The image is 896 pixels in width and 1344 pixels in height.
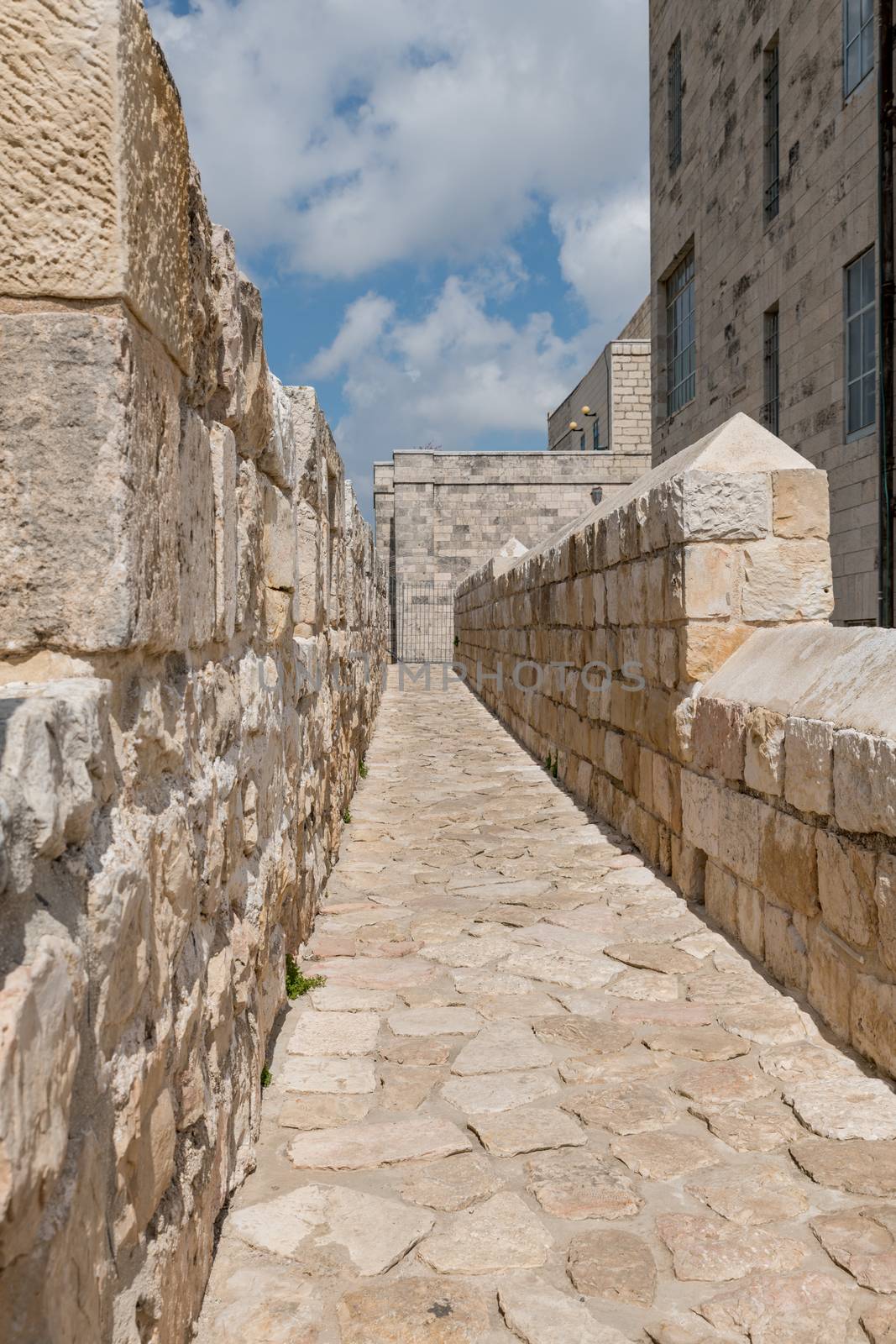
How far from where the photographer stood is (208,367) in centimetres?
216

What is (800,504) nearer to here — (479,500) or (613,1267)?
(613,1267)

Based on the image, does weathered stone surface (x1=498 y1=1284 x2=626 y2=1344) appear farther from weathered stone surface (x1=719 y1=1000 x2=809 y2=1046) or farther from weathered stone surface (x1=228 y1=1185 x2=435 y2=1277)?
weathered stone surface (x1=719 y1=1000 x2=809 y2=1046)

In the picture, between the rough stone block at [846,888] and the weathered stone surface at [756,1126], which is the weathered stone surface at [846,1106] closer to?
the weathered stone surface at [756,1126]

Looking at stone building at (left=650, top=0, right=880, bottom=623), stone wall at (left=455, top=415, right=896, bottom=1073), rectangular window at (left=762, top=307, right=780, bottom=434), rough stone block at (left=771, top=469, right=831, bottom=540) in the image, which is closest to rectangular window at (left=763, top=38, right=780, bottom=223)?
stone building at (left=650, top=0, right=880, bottom=623)

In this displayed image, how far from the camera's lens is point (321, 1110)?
267 centimetres

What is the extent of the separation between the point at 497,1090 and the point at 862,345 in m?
8.33

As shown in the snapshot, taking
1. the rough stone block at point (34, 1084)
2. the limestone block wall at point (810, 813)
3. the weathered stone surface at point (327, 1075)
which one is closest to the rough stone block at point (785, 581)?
the limestone block wall at point (810, 813)

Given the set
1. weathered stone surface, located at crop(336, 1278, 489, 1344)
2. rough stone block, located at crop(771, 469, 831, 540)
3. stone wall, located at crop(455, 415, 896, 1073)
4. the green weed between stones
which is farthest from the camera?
rough stone block, located at crop(771, 469, 831, 540)

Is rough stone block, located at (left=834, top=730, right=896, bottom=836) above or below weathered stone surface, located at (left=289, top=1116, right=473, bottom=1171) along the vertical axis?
above

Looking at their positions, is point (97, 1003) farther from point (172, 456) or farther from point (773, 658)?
point (773, 658)

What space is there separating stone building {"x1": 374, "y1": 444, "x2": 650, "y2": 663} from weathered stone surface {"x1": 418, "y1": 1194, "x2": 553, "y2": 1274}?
24.5m

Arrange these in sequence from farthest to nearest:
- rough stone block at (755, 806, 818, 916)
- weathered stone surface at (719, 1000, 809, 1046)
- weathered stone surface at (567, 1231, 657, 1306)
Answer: rough stone block at (755, 806, 818, 916), weathered stone surface at (719, 1000, 809, 1046), weathered stone surface at (567, 1231, 657, 1306)

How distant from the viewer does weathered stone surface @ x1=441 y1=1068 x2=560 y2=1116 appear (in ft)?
8.86

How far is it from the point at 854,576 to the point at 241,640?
25.0 ft
